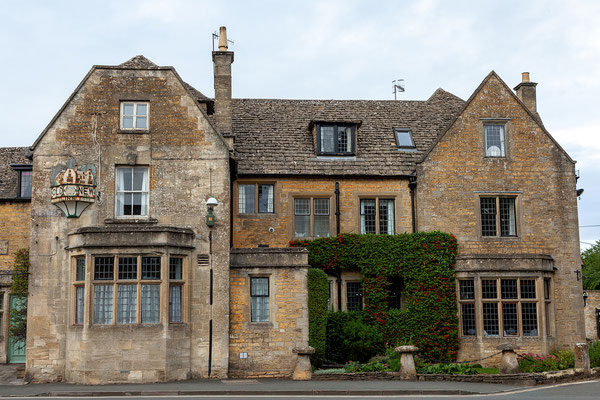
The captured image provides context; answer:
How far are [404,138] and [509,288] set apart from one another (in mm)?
8029

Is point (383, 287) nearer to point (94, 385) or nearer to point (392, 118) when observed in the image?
point (392, 118)

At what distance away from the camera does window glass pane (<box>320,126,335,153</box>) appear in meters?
30.2

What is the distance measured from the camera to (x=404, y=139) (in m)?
31.3

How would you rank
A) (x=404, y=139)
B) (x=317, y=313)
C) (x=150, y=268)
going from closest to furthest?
1. (x=150, y=268)
2. (x=317, y=313)
3. (x=404, y=139)

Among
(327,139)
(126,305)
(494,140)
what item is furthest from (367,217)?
(126,305)

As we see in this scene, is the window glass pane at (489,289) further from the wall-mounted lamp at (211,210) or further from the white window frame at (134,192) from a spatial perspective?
the white window frame at (134,192)

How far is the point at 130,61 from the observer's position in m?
27.4

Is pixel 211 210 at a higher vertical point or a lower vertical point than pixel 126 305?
higher

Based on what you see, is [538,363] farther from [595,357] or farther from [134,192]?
[134,192]

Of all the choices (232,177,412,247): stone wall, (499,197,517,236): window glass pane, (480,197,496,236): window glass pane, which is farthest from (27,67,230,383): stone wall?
(499,197,517,236): window glass pane

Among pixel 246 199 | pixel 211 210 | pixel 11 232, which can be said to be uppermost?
pixel 246 199

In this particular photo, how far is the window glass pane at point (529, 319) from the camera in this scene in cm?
2753

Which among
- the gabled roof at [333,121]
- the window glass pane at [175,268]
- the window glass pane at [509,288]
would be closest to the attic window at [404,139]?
the gabled roof at [333,121]

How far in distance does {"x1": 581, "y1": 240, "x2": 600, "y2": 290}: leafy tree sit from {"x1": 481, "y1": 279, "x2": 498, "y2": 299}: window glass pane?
131 ft
